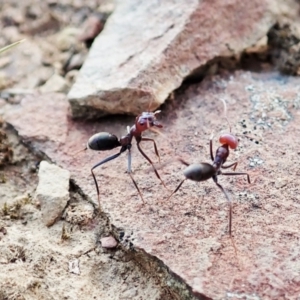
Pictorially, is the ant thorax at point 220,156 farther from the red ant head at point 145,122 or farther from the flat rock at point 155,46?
the flat rock at point 155,46

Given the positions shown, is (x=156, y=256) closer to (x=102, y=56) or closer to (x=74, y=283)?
(x=74, y=283)

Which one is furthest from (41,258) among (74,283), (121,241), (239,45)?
(239,45)

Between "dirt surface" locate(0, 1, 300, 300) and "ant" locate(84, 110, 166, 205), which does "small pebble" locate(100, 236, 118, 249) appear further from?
"ant" locate(84, 110, 166, 205)

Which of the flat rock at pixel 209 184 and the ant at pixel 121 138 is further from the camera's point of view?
the ant at pixel 121 138

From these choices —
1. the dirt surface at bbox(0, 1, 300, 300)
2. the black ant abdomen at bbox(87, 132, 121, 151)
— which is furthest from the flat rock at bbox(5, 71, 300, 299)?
the black ant abdomen at bbox(87, 132, 121, 151)

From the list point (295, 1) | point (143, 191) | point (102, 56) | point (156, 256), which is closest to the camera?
point (156, 256)

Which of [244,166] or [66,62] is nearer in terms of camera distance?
[244,166]

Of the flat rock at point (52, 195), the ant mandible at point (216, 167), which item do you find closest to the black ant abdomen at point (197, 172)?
the ant mandible at point (216, 167)
